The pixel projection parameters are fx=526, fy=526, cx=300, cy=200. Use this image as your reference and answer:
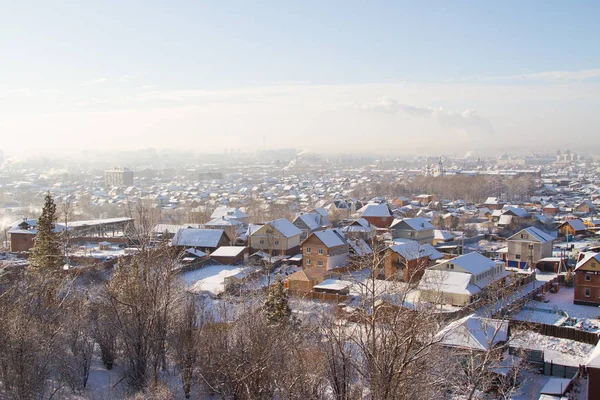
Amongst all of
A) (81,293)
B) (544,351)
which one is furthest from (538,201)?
(81,293)

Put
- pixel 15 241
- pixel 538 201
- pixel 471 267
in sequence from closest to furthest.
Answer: pixel 471 267, pixel 15 241, pixel 538 201

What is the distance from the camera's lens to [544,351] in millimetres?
14312

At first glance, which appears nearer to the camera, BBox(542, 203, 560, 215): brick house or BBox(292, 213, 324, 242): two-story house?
BBox(292, 213, 324, 242): two-story house

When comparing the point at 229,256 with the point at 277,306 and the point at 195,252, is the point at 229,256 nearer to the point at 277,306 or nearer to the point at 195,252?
the point at 195,252

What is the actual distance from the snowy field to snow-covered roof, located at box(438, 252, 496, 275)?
8.43 m

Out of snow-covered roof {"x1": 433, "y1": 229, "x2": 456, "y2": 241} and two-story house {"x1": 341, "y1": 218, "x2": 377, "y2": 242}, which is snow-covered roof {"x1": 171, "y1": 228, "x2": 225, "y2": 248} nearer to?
two-story house {"x1": 341, "y1": 218, "x2": 377, "y2": 242}

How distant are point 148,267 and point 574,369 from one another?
10.5 meters

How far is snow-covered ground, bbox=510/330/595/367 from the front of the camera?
1378cm

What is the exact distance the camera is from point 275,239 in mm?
27203

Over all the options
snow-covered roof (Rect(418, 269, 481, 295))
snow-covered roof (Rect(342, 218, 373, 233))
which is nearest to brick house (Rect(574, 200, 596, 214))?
snow-covered roof (Rect(342, 218, 373, 233))

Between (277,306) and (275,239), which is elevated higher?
(277,306)

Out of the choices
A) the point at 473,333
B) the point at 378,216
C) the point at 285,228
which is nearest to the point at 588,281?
the point at 473,333

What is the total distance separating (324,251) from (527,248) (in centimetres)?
1079

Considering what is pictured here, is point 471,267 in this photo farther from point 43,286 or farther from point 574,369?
point 43,286
